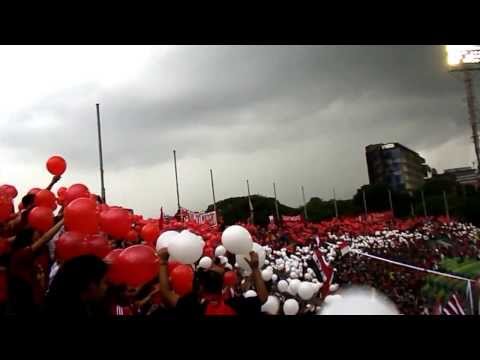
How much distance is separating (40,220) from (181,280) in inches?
23.9

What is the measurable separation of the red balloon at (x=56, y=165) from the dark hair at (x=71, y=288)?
1278 mm

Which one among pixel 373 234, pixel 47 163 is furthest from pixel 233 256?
pixel 373 234

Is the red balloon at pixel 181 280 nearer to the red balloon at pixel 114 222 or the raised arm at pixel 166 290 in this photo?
the raised arm at pixel 166 290

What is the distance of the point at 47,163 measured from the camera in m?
2.55

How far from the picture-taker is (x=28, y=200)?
2213 mm

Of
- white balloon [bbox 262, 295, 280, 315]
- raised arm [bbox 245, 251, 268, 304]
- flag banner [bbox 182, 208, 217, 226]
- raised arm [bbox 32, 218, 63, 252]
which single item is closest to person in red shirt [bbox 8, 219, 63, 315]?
raised arm [bbox 32, 218, 63, 252]

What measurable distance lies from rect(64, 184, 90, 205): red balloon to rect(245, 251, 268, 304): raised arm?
0.81 m

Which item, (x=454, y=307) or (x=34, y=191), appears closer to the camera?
(x=34, y=191)

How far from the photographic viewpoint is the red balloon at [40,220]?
1928mm

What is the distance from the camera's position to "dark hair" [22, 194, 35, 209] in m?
2.19

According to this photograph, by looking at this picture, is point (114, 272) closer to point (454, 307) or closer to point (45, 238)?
point (45, 238)

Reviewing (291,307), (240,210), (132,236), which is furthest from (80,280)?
(240,210)

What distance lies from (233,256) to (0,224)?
1.08 metres

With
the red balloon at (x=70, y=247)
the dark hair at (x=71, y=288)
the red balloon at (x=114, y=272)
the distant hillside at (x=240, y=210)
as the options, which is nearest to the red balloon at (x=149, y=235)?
the red balloon at (x=70, y=247)
